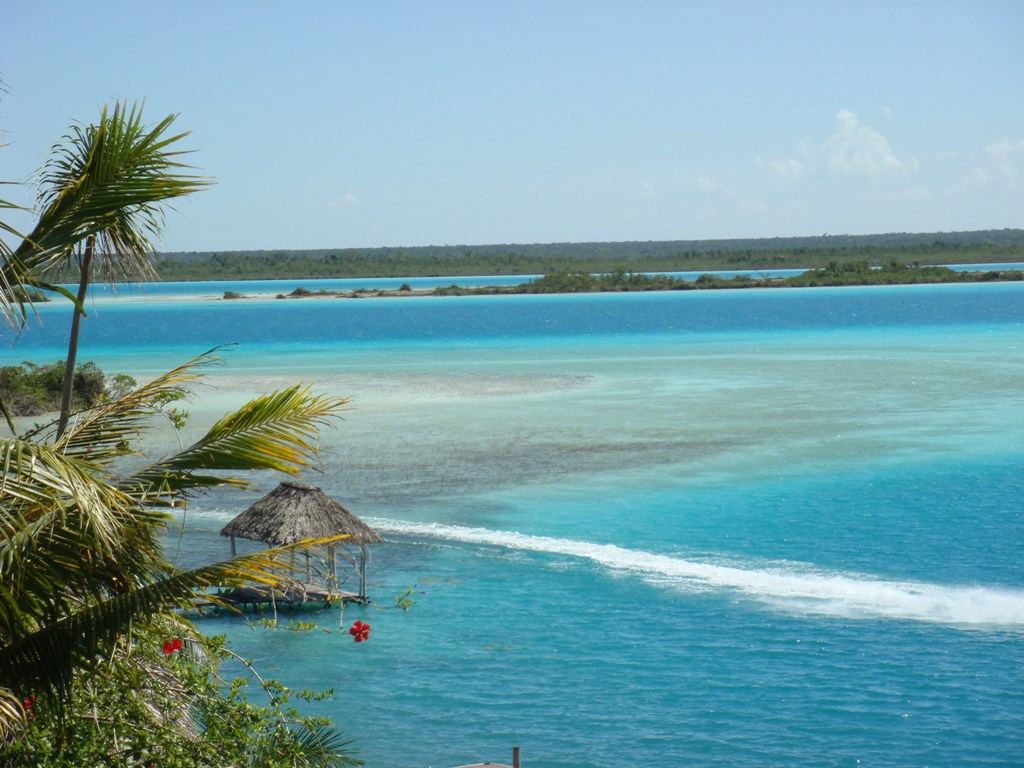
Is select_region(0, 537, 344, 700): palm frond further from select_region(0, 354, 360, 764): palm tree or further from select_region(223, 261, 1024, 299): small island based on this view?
select_region(223, 261, 1024, 299): small island

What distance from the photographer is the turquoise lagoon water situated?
34.7 feet

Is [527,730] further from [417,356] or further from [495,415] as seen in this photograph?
[417,356]

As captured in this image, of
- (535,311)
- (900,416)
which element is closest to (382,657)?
(900,416)

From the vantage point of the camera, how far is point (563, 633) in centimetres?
1310

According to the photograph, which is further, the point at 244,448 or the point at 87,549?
the point at 244,448

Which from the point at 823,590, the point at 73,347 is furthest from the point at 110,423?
the point at 823,590

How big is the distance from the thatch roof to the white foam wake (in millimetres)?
3077

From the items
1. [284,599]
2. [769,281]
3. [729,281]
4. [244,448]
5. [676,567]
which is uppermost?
[769,281]

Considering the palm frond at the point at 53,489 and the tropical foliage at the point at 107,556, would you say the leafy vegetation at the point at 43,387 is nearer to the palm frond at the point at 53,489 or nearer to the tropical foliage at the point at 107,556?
the tropical foliage at the point at 107,556

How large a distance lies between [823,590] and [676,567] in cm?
211

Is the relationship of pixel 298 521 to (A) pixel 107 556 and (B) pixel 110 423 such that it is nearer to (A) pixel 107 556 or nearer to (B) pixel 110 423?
(B) pixel 110 423

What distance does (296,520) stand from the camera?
14.4 m

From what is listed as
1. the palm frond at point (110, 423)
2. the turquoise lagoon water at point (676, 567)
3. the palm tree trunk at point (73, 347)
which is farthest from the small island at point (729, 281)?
the palm frond at point (110, 423)

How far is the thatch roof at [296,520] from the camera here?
14297 millimetres
